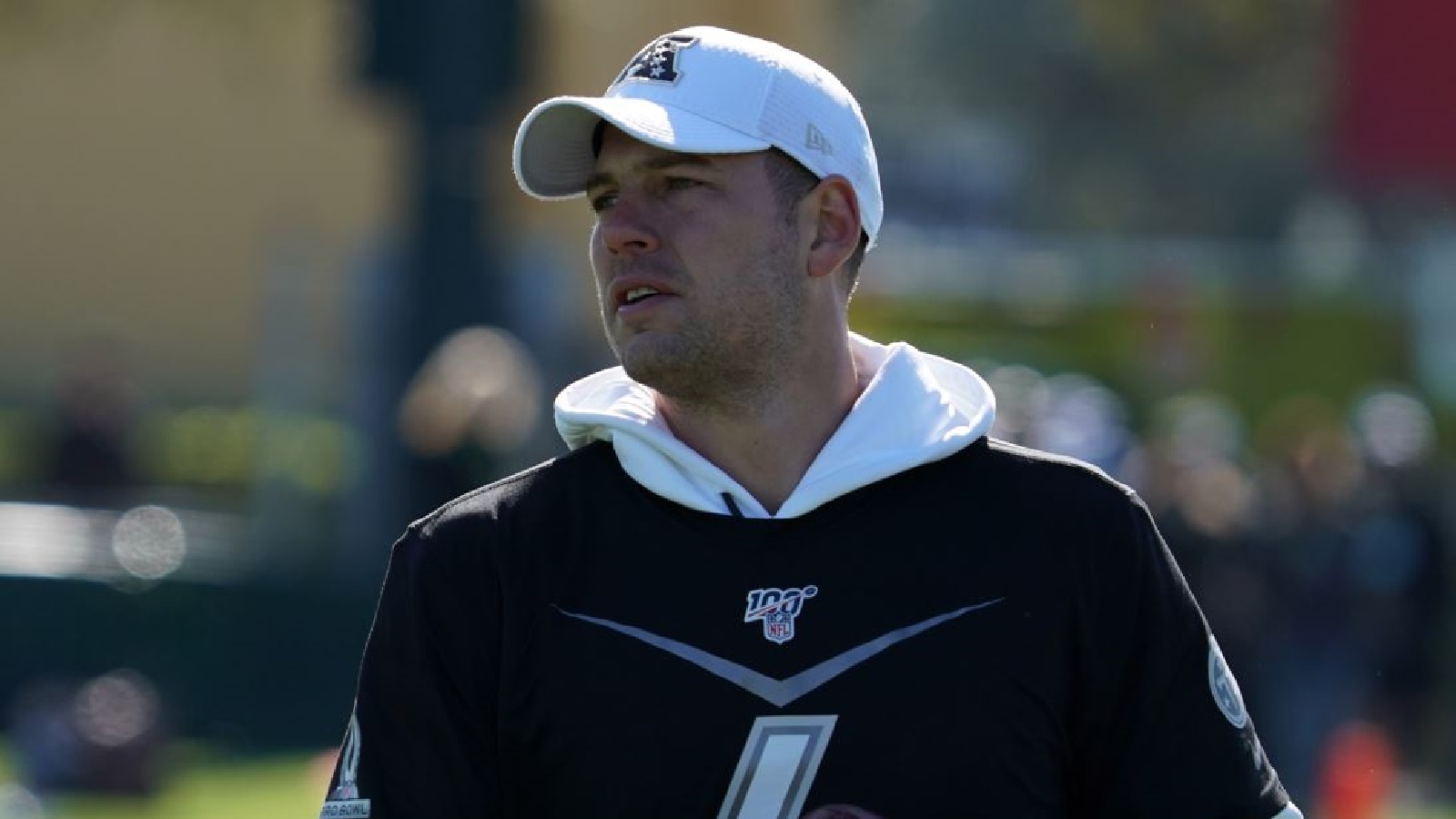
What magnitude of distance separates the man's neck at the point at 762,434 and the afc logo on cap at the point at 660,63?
0.48 metres

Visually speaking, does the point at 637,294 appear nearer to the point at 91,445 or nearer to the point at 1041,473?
the point at 1041,473

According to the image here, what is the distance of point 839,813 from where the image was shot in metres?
3.83

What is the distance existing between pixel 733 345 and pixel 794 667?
0.50m

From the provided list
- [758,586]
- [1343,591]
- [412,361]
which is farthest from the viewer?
[412,361]

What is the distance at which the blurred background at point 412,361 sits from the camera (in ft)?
46.0

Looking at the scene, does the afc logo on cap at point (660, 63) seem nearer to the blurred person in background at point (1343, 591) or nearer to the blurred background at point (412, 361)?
the blurred background at point (412, 361)

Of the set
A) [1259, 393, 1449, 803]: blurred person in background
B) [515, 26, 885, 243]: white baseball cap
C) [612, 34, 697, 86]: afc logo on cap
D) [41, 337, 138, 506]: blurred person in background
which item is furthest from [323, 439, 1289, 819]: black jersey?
[41, 337, 138, 506]: blurred person in background

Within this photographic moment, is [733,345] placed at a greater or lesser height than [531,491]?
greater

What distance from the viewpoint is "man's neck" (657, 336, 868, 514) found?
13.5ft

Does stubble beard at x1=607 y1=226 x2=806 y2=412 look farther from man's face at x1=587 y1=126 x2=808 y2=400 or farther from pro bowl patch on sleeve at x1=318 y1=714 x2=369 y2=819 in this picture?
pro bowl patch on sleeve at x1=318 y1=714 x2=369 y2=819

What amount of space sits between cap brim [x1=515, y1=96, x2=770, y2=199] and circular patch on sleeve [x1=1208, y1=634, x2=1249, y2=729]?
3.26ft

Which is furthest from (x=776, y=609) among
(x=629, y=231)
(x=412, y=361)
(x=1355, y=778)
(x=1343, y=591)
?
(x=412, y=361)

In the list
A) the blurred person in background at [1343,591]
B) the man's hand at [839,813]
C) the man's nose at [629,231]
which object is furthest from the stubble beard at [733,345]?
the blurred person in background at [1343,591]

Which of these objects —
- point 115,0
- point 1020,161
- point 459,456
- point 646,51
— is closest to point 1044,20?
point 1020,161
